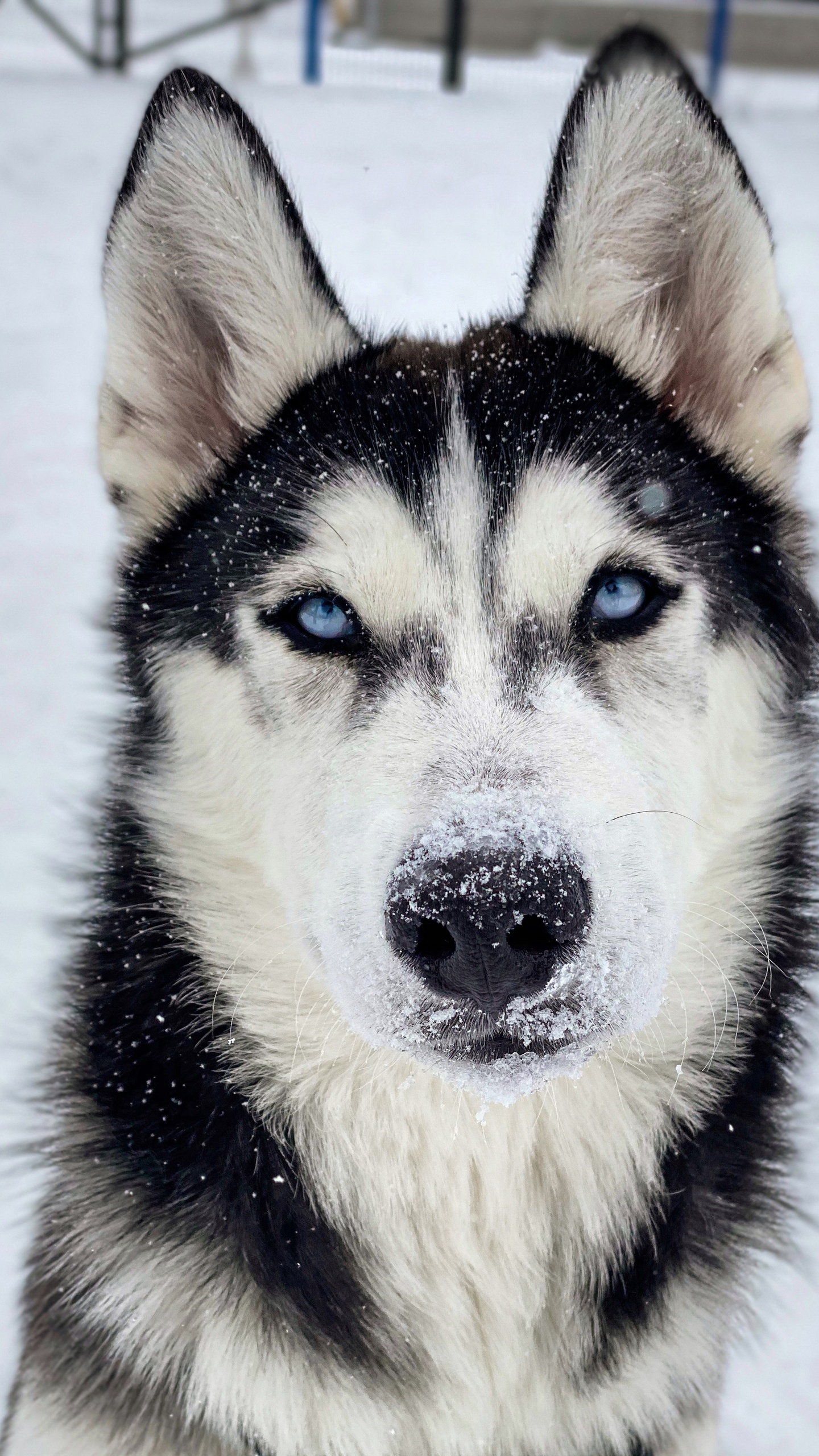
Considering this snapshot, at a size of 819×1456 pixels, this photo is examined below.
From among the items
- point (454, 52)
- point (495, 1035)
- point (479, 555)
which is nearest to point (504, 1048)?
point (495, 1035)

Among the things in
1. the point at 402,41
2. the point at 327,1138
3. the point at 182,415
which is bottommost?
the point at 327,1138

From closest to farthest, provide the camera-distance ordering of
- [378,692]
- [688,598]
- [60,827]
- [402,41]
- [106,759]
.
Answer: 1. [378,692]
2. [688,598]
3. [106,759]
4. [60,827]
5. [402,41]

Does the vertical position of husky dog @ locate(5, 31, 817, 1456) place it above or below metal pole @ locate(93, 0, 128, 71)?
below

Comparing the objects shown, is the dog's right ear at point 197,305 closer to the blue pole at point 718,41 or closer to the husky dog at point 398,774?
the husky dog at point 398,774

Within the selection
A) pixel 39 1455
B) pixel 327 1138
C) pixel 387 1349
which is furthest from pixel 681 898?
pixel 39 1455

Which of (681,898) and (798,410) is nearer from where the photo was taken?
(681,898)

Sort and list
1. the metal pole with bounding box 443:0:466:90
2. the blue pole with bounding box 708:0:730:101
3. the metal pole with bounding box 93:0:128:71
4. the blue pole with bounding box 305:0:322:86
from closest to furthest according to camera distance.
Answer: the metal pole with bounding box 443:0:466:90, the metal pole with bounding box 93:0:128:71, the blue pole with bounding box 305:0:322:86, the blue pole with bounding box 708:0:730:101

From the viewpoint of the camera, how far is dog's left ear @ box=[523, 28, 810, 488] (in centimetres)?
206

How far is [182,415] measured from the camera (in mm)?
2322

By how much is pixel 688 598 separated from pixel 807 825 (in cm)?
56

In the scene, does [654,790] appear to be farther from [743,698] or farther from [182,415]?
[182,415]

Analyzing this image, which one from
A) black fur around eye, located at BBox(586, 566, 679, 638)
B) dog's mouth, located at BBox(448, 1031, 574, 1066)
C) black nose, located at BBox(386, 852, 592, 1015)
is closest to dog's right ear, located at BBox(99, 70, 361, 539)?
black fur around eye, located at BBox(586, 566, 679, 638)

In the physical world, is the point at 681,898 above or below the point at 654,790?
below

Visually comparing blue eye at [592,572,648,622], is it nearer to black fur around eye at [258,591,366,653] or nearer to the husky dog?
the husky dog
